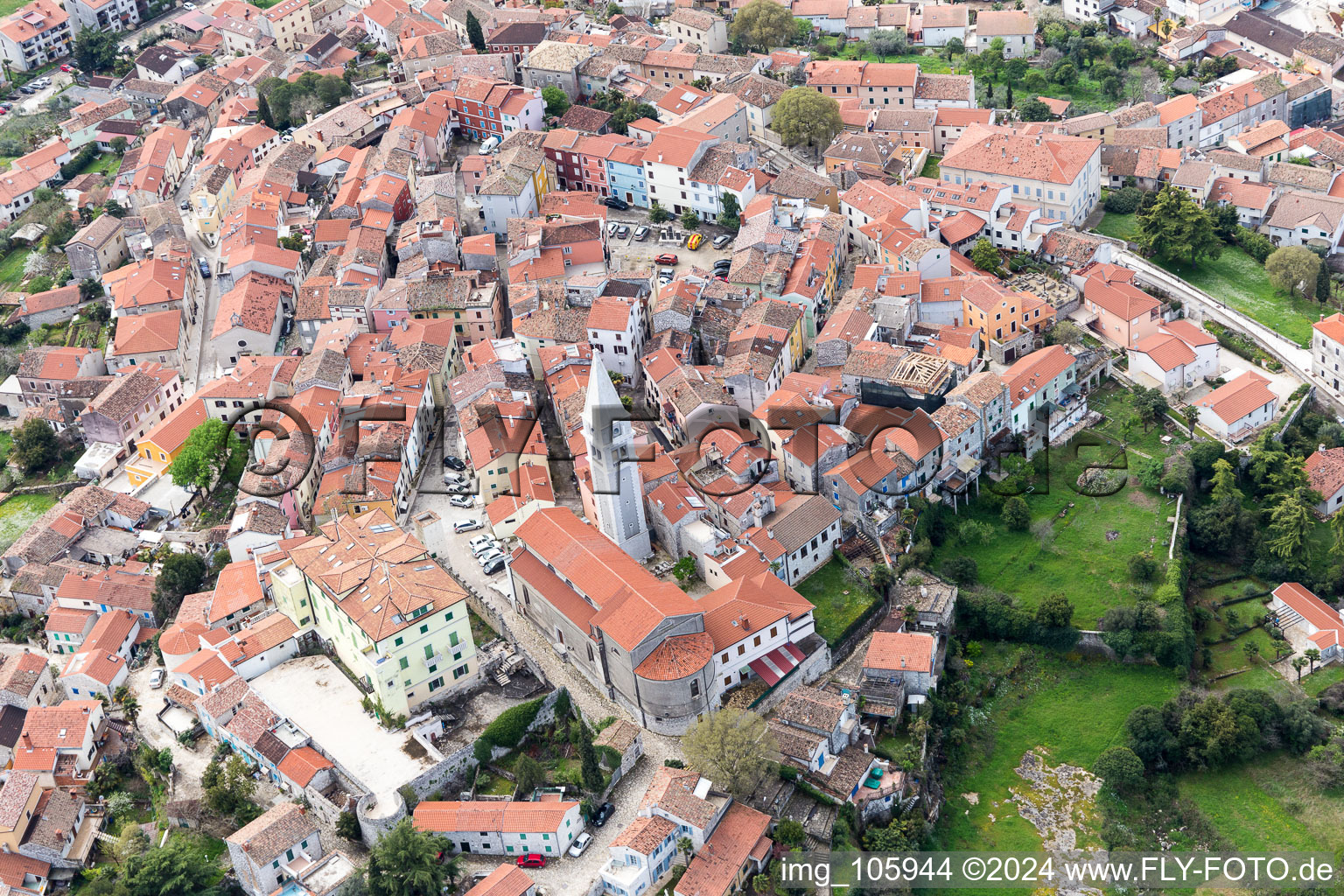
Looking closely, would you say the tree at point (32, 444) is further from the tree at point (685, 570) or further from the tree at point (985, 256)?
the tree at point (985, 256)

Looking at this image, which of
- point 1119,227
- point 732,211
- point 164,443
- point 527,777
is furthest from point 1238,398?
point 164,443

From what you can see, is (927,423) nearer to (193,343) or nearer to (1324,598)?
(1324,598)

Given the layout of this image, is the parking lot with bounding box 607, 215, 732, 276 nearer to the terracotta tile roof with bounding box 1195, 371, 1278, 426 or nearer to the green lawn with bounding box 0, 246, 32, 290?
the terracotta tile roof with bounding box 1195, 371, 1278, 426

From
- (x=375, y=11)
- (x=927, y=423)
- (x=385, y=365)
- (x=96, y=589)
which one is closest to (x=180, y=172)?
(x=375, y=11)

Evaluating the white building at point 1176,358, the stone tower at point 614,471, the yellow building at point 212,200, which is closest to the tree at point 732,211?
the white building at point 1176,358

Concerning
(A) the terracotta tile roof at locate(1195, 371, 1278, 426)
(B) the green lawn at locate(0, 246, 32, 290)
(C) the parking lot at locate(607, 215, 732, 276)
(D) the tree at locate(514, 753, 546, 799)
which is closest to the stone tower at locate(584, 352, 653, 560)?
(D) the tree at locate(514, 753, 546, 799)

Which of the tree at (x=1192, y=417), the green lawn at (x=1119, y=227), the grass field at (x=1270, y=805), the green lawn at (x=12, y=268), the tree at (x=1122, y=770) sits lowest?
the grass field at (x=1270, y=805)
